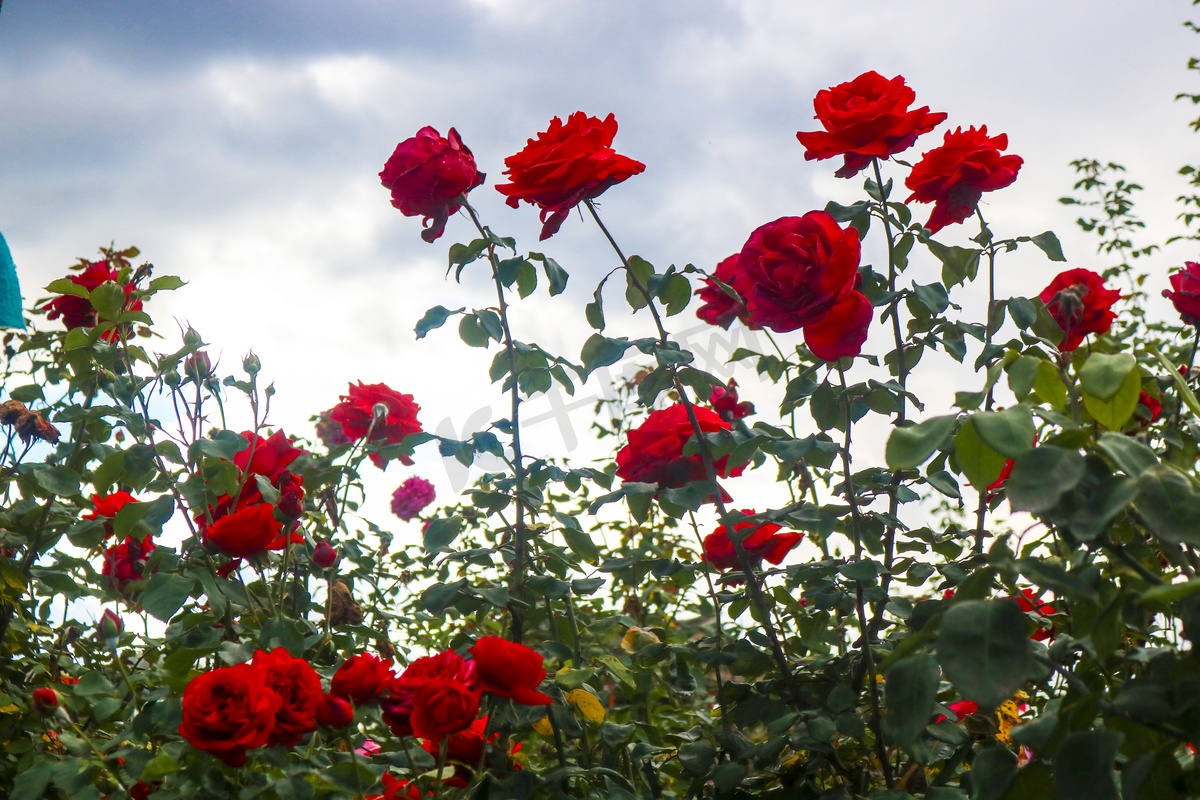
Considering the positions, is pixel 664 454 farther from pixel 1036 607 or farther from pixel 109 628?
pixel 109 628

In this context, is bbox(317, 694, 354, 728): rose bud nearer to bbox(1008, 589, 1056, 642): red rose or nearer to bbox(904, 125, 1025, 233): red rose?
bbox(1008, 589, 1056, 642): red rose

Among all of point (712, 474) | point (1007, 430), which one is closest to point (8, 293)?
point (712, 474)

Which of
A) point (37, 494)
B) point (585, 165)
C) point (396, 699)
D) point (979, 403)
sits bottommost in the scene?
point (396, 699)

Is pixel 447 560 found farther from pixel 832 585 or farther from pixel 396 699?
pixel 832 585

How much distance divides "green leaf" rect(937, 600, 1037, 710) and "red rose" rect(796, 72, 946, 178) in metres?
0.77

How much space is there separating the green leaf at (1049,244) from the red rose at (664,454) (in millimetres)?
532

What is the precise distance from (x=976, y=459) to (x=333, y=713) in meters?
0.73

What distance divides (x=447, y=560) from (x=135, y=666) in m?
1.06

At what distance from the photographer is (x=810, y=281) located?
1.00 meters

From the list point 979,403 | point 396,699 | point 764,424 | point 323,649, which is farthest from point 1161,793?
point 323,649

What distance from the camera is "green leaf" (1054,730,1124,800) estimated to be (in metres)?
0.49

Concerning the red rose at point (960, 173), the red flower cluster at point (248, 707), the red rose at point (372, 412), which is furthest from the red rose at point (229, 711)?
the red rose at point (960, 173)

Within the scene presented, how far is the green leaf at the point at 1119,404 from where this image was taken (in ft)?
1.87

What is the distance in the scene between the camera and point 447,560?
1112 mm
